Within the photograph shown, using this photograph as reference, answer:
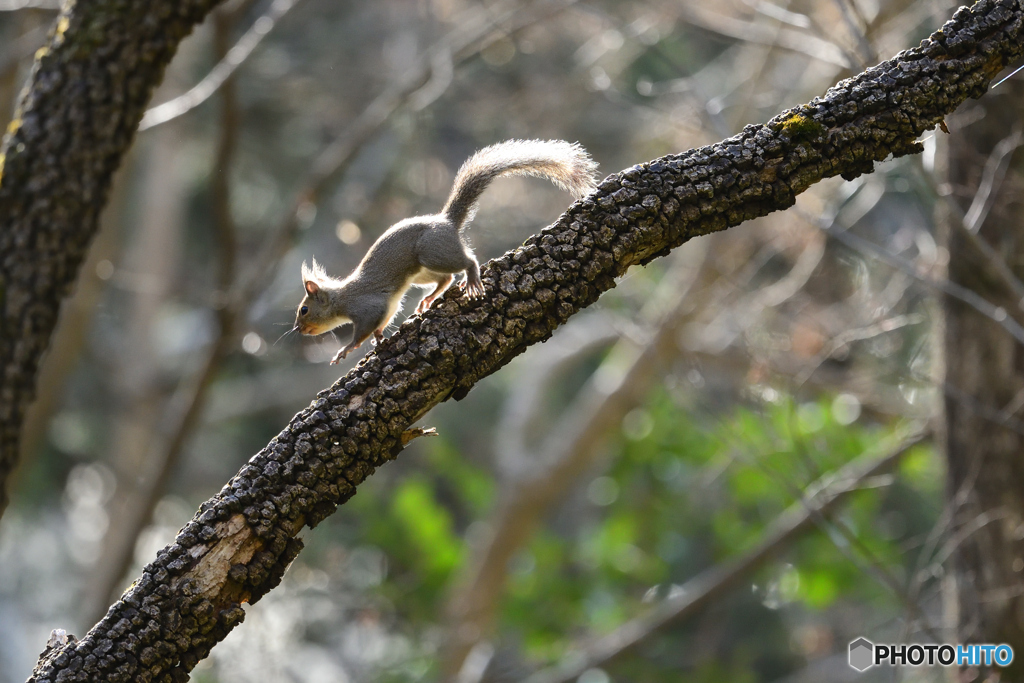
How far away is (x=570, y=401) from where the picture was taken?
1276 cm

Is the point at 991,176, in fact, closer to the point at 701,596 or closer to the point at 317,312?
the point at 317,312

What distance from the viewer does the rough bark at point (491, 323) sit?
85.4 inches

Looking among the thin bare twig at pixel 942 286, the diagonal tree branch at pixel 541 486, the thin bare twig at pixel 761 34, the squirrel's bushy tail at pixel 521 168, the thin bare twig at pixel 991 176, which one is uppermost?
the thin bare twig at pixel 761 34

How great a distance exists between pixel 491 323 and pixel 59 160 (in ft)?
6.33

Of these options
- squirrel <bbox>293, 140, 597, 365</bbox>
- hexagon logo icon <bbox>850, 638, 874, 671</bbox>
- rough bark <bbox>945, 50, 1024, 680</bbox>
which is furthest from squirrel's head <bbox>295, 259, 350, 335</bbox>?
hexagon logo icon <bbox>850, 638, 874, 671</bbox>

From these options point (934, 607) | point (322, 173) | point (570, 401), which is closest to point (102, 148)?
point (322, 173)

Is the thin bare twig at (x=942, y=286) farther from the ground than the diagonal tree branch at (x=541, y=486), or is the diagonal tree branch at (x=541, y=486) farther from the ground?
the diagonal tree branch at (x=541, y=486)

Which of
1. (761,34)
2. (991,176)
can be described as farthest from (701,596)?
(761,34)

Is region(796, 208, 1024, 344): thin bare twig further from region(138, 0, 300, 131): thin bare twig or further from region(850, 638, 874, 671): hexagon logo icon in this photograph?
region(138, 0, 300, 131): thin bare twig

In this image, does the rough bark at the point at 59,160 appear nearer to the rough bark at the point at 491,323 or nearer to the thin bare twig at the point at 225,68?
the rough bark at the point at 491,323

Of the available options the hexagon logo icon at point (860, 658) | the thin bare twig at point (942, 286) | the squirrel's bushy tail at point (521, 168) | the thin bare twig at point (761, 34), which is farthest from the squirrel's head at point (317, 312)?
the hexagon logo icon at point (860, 658)

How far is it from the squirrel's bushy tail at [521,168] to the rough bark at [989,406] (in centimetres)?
213

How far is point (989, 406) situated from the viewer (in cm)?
405

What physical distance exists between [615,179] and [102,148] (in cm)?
201
